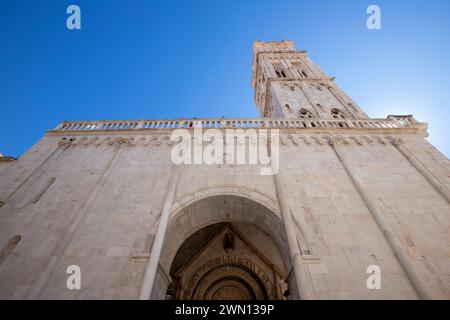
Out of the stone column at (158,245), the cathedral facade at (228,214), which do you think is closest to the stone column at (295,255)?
the cathedral facade at (228,214)

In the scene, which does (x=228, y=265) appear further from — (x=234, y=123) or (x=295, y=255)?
(x=234, y=123)

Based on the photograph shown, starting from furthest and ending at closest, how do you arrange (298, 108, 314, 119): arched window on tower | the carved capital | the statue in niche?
(298, 108, 314, 119): arched window on tower
the statue in niche
the carved capital

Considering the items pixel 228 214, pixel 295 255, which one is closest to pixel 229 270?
pixel 228 214

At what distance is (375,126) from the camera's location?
1161 centimetres

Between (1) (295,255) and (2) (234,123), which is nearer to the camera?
(1) (295,255)

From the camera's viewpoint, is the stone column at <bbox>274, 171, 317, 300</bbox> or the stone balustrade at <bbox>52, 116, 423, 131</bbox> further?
the stone balustrade at <bbox>52, 116, 423, 131</bbox>

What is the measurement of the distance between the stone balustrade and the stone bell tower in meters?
2.77

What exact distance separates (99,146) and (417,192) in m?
14.5

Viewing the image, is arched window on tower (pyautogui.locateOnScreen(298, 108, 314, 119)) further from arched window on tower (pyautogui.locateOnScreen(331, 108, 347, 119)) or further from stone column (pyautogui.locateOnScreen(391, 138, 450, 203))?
stone column (pyautogui.locateOnScreen(391, 138, 450, 203))

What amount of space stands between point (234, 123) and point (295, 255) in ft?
24.7

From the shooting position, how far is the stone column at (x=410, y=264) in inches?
218

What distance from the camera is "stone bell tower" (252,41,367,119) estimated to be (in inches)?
612

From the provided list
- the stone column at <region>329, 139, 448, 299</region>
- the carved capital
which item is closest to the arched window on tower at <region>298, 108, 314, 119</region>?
the stone column at <region>329, 139, 448, 299</region>

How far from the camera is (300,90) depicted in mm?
18297
